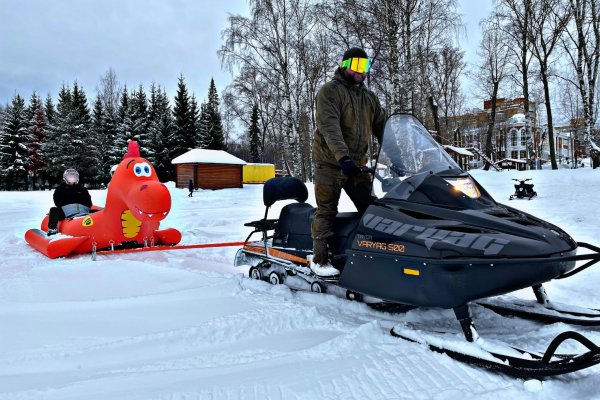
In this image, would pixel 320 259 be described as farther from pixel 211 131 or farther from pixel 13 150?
pixel 13 150

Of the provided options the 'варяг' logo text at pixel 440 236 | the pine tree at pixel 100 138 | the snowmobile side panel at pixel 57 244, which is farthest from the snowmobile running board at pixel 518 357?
the pine tree at pixel 100 138

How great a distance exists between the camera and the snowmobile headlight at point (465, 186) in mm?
2777

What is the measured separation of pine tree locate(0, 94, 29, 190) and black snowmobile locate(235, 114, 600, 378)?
3932 cm

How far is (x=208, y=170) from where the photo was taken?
87.9 ft

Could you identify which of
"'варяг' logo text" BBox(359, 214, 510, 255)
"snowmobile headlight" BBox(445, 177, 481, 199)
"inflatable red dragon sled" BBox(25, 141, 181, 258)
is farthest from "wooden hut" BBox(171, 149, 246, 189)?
"snowmobile headlight" BBox(445, 177, 481, 199)

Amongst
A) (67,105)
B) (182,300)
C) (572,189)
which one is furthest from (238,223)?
(67,105)

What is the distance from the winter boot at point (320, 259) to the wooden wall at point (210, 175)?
23783mm

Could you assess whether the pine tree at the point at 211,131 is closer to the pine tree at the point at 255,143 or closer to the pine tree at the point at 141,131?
the pine tree at the point at 141,131

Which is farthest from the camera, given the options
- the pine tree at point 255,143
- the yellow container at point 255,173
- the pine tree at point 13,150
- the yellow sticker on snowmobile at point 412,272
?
the pine tree at point 255,143

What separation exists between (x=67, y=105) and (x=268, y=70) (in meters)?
24.0

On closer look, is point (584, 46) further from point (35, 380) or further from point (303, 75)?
point (35, 380)

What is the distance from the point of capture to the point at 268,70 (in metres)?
20.0

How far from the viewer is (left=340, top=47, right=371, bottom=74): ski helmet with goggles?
10.9 ft

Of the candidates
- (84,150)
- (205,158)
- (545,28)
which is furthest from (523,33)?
(84,150)
